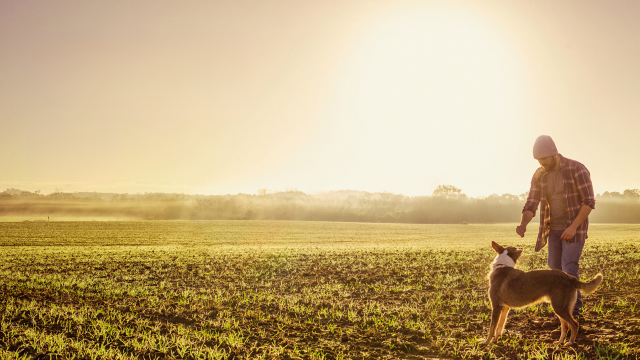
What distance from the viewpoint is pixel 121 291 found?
916 centimetres

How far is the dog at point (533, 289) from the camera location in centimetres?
437

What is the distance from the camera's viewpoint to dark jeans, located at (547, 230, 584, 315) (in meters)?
5.30

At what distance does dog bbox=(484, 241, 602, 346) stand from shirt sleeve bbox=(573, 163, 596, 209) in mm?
1263

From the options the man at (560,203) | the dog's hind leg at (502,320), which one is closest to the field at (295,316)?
the dog's hind leg at (502,320)

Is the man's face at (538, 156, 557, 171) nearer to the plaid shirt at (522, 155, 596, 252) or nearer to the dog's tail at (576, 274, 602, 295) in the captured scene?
the plaid shirt at (522, 155, 596, 252)

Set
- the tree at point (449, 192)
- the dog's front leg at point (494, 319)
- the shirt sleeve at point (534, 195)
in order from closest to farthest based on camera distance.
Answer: the dog's front leg at point (494, 319) → the shirt sleeve at point (534, 195) → the tree at point (449, 192)

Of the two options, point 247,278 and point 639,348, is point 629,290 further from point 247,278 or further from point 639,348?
point 247,278

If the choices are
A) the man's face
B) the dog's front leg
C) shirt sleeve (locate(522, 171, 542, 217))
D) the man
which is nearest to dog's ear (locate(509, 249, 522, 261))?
the man

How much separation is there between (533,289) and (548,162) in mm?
2067

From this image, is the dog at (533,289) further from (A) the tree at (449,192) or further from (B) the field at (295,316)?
(A) the tree at (449,192)

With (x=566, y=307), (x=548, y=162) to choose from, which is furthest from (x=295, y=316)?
(x=548, y=162)

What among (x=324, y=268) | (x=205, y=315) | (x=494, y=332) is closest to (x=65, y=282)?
(x=205, y=315)

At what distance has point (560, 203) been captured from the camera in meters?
5.41

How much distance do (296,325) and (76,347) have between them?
335 centimetres
